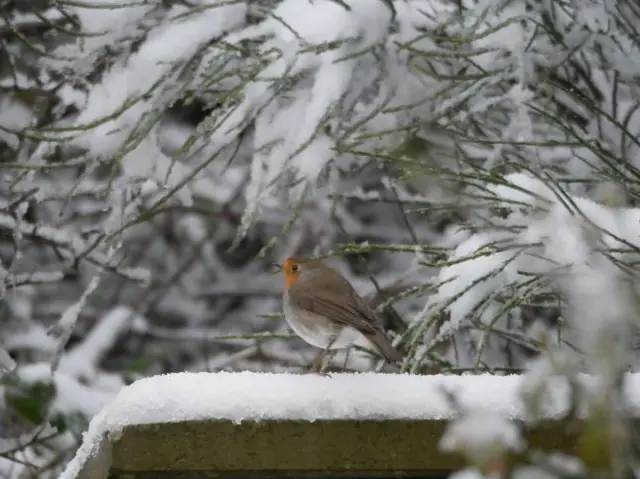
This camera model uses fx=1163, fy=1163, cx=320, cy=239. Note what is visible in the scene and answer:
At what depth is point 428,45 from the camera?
300 centimetres

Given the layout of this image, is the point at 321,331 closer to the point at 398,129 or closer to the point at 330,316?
the point at 330,316

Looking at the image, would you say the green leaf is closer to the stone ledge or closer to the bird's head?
the bird's head

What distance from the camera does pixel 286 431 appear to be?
1604mm

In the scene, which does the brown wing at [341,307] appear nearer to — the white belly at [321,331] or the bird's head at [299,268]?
the white belly at [321,331]

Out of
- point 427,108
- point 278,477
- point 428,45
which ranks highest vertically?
point 278,477

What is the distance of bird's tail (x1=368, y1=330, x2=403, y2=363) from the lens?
2.91 meters

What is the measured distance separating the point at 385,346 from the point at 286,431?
4.35 ft

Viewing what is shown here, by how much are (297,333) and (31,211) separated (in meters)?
2.55

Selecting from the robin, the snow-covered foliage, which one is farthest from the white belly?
the snow-covered foliage

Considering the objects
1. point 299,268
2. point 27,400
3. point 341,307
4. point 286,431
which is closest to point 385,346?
point 341,307

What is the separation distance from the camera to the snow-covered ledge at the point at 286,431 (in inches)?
62.5

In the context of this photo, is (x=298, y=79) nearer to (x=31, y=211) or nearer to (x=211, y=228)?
(x=31, y=211)

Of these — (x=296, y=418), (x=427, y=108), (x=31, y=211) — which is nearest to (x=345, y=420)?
(x=296, y=418)

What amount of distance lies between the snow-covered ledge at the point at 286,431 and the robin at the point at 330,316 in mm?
1240
